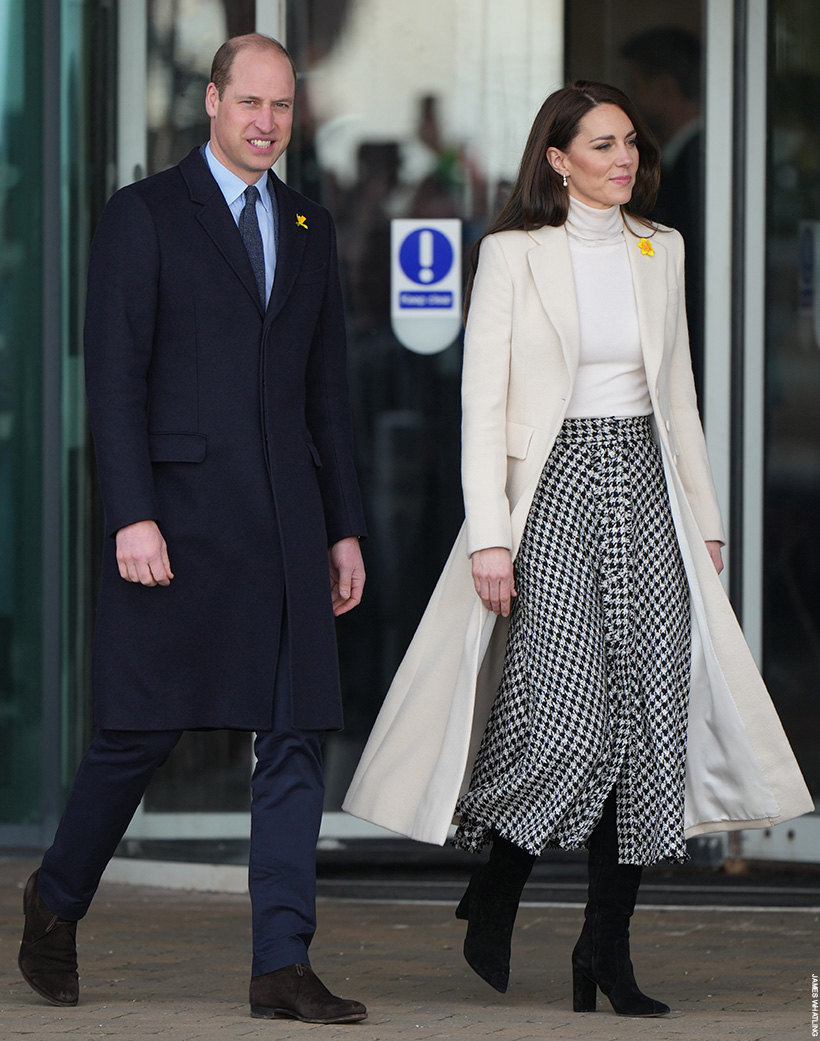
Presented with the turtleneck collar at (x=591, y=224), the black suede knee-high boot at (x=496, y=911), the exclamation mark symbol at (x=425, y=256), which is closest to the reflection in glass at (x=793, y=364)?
the exclamation mark symbol at (x=425, y=256)

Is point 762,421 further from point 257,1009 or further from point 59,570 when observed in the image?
point 257,1009

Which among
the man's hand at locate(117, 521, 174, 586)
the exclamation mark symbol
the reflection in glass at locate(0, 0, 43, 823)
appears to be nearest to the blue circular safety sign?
the exclamation mark symbol

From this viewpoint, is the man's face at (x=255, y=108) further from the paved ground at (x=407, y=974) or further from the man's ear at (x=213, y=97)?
the paved ground at (x=407, y=974)

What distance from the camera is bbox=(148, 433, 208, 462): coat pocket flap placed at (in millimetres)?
4238

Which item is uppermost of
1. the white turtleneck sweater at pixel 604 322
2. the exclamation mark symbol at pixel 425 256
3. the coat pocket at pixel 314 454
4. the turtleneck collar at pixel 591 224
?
the exclamation mark symbol at pixel 425 256

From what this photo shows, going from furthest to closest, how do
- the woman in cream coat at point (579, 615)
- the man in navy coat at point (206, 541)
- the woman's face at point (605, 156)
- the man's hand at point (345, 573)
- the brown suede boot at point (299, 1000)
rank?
the man's hand at point (345, 573), the woman's face at point (605, 156), the woman in cream coat at point (579, 615), the man in navy coat at point (206, 541), the brown suede boot at point (299, 1000)

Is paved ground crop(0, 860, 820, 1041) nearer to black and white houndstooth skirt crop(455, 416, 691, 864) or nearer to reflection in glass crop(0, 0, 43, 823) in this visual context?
black and white houndstooth skirt crop(455, 416, 691, 864)

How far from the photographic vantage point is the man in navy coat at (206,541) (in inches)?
165

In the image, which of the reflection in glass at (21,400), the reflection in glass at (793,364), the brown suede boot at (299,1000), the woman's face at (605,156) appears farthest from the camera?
the reflection in glass at (21,400)

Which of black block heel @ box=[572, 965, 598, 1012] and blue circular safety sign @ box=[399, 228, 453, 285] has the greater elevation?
blue circular safety sign @ box=[399, 228, 453, 285]

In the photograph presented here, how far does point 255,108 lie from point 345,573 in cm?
103

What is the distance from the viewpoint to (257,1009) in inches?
164

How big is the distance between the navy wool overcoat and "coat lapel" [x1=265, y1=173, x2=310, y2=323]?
0.08 feet

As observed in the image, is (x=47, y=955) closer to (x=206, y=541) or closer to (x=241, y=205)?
(x=206, y=541)
